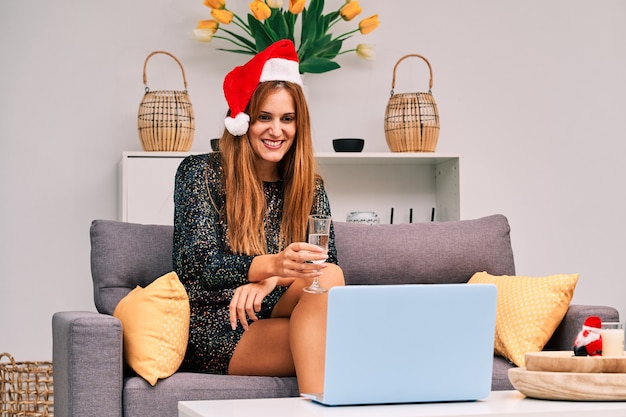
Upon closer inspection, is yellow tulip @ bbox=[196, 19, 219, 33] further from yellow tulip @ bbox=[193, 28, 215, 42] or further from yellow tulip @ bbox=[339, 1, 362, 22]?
yellow tulip @ bbox=[339, 1, 362, 22]

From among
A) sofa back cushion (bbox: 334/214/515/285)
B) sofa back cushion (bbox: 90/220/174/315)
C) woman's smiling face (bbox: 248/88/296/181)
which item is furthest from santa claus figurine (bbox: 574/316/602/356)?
sofa back cushion (bbox: 90/220/174/315)

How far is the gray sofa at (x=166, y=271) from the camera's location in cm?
208

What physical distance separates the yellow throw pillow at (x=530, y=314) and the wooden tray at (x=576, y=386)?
1.01 m

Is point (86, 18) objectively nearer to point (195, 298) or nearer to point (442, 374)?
point (195, 298)

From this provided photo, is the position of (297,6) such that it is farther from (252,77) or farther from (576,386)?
(576,386)

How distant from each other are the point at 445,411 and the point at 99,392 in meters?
0.99

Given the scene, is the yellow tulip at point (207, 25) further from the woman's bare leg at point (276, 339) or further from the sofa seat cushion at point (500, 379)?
the sofa seat cushion at point (500, 379)

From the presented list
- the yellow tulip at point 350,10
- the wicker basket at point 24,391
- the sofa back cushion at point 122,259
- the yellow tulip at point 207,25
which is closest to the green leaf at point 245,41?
the yellow tulip at point 207,25

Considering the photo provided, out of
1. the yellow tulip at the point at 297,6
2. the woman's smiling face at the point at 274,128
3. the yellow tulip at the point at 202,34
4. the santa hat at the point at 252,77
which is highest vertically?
the yellow tulip at the point at 297,6

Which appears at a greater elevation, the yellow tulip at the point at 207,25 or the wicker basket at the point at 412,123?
the yellow tulip at the point at 207,25

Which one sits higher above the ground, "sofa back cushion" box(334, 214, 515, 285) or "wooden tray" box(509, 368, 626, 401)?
"sofa back cushion" box(334, 214, 515, 285)

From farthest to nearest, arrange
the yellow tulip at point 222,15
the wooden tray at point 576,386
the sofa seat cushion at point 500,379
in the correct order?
1. the yellow tulip at point 222,15
2. the sofa seat cushion at point 500,379
3. the wooden tray at point 576,386

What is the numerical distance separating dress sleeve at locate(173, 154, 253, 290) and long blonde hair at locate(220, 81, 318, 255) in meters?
0.04

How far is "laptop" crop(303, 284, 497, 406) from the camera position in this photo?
1.44m
